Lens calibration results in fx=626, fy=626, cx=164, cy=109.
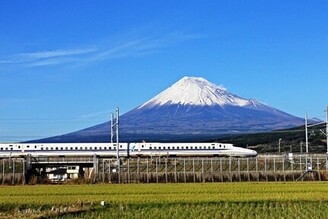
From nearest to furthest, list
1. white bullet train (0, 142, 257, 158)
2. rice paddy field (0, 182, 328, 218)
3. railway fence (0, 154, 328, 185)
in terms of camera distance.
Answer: rice paddy field (0, 182, 328, 218) → railway fence (0, 154, 328, 185) → white bullet train (0, 142, 257, 158)

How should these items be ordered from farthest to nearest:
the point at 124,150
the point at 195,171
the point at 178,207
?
the point at 124,150, the point at 195,171, the point at 178,207

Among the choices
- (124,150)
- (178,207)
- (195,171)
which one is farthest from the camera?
(124,150)

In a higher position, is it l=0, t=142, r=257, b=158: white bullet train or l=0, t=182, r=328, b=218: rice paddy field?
l=0, t=142, r=257, b=158: white bullet train

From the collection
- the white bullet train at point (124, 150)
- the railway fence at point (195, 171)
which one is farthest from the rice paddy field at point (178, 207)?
the white bullet train at point (124, 150)

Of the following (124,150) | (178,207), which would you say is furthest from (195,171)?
(178,207)

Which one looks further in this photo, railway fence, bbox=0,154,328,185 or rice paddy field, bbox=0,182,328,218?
railway fence, bbox=0,154,328,185

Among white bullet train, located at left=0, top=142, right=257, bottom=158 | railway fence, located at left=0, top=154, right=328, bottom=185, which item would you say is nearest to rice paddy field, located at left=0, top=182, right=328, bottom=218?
railway fence, located at left=0, top=154, right=328, bottom=185

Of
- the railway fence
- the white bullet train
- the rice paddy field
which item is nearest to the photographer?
the rice paddy field

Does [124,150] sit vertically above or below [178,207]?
above

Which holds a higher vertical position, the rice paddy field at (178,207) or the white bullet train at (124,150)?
the white bullet train at (124,150)

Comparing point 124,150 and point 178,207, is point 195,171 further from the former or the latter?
point 178,207

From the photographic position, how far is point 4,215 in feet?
66.6

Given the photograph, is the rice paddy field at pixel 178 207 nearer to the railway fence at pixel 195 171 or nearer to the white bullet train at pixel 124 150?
the railway fence at pixel 195 171

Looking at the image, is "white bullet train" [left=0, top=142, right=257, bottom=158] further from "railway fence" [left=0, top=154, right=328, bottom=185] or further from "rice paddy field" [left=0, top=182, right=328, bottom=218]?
"rice paddy field" [left=0, top=182, right=328, bottom=218]
